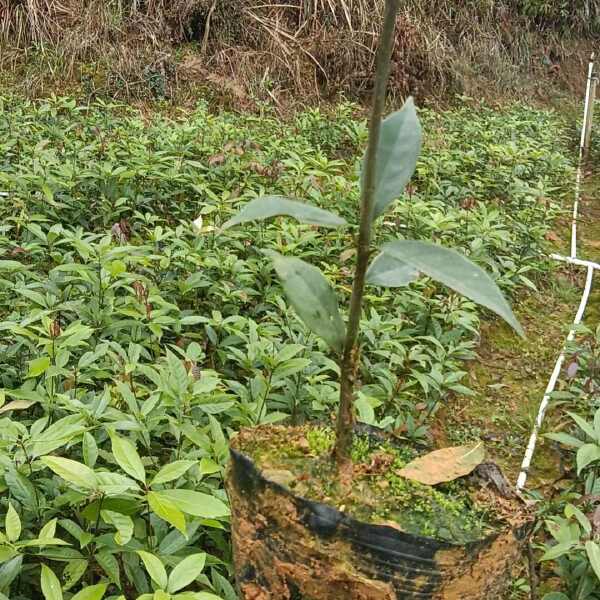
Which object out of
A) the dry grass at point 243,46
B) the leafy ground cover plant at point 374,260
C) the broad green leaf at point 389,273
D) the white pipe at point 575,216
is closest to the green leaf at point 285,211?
the leafy ground cover plant at point 374,260

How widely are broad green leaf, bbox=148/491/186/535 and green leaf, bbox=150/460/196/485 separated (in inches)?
1.9

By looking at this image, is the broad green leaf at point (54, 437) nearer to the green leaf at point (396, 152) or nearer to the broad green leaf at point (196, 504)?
the broad green leaf at point (196, 504)

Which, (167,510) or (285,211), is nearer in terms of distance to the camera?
(285,211)

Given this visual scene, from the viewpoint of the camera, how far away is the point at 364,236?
820 millimetres

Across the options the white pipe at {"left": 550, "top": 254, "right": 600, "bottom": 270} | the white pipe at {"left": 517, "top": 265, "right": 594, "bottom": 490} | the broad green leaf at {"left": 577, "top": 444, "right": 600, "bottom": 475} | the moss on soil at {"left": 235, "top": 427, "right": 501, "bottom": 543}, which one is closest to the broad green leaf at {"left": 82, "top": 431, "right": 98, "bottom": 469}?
the moss on soil at {"left": 235, "top": 427, "right": 501, "bottom": 543}

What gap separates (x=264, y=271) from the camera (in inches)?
108

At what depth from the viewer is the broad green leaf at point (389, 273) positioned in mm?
866

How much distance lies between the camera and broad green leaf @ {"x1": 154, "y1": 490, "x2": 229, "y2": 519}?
1.22m

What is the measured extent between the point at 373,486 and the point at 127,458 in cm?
51

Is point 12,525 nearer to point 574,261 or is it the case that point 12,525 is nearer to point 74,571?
point 74,571

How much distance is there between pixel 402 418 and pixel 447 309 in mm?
861

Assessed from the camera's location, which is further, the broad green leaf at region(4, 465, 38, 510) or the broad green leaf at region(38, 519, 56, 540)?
the broad green leaf at region(4, 465, 38, 510)

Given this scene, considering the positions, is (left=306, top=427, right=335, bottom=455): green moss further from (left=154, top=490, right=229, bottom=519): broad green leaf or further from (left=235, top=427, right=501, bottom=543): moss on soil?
(left=154, top=490, right=229, bottom=519): broad green leaf

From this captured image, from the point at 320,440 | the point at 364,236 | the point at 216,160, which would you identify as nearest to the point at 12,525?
the point at 320,440
